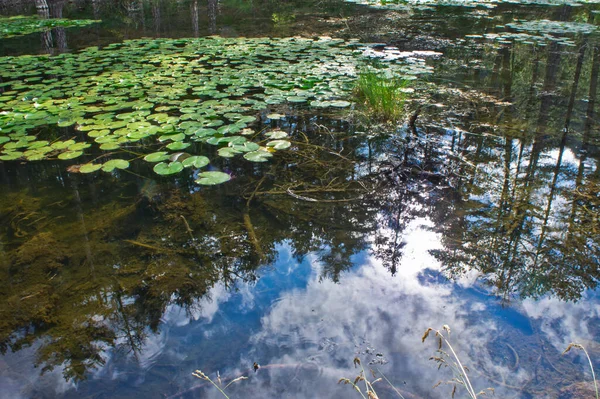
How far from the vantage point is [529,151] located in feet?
9.80

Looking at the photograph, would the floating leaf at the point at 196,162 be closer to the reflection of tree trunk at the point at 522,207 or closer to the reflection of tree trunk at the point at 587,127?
the reflection of tree trunk at the point at 522,207

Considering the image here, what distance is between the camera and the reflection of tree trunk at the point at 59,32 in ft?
21.9

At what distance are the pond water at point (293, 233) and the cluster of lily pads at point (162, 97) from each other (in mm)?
32

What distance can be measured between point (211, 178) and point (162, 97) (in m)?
1.86

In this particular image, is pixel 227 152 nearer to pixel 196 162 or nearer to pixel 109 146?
pixel 196 162

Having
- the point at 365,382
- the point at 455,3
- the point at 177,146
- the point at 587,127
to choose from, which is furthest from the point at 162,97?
the point at 455,3

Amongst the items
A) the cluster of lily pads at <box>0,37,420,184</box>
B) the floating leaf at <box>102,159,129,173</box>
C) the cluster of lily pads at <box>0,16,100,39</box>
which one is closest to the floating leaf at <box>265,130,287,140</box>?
the cluster of lily pads at <box>0,37,420,184</box>

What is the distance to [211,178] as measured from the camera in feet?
8.65

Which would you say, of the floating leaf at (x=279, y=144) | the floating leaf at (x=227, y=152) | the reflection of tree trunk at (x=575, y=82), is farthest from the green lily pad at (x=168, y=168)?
the reflection of tree trunk at (x=575, y=82)

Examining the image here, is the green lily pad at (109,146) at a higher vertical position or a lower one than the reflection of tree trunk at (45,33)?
lower

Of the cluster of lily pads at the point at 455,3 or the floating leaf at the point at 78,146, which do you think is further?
the cluster of lily pads at the point at 455,3

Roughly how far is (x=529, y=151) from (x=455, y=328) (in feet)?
6.52

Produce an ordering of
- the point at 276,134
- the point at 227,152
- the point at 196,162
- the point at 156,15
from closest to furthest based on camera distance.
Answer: the point at 196,162, the point at 227,152, the point at 276,134, the point at 156,15

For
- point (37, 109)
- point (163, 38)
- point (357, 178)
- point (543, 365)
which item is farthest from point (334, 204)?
point (163, 38)
